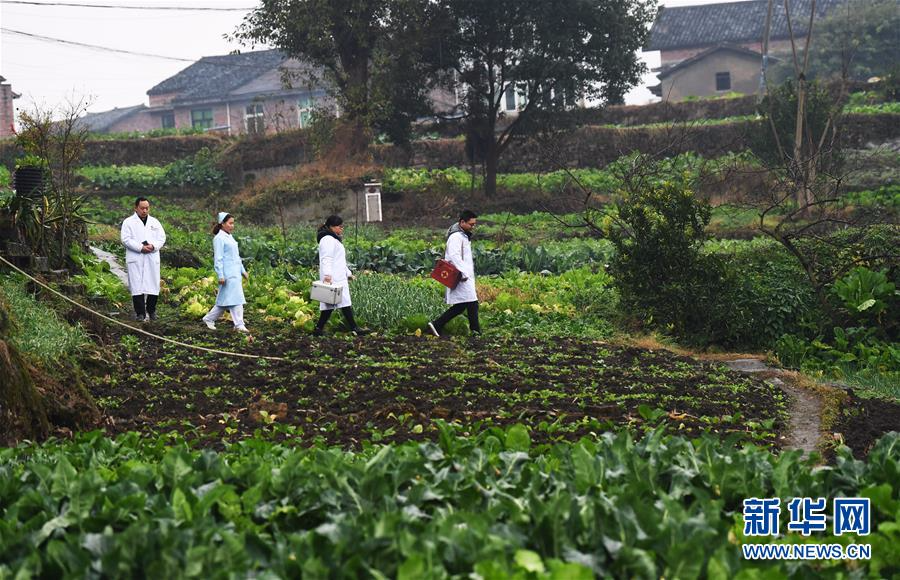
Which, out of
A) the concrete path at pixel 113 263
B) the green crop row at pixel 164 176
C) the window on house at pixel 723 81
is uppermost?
the window on house at pixel 723 81

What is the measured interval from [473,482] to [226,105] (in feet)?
201

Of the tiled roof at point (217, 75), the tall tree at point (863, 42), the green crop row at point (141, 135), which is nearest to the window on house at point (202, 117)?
the tiled roof at point (217, 75)

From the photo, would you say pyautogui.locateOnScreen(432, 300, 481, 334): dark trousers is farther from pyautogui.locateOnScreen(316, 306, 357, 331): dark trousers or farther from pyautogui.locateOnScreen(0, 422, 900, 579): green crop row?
pyautogui.locateOnScreen(0, 422, 900, 579): green crop row

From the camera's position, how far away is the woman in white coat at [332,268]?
14.3 metres

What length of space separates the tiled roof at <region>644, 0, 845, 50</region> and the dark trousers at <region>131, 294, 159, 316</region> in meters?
49.2

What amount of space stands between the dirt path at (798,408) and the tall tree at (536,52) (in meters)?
21.1

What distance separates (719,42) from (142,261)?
51.5 metres

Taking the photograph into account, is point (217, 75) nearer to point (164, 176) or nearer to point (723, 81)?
point (723, 81)

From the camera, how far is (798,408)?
35.4 feet

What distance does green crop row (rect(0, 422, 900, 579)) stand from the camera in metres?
4.25

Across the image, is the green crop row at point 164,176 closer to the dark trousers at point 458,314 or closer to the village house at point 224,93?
the village house at point 224,93

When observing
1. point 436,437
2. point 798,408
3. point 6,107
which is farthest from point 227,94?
point 436,437

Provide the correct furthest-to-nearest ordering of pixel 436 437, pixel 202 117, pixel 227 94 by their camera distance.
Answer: pixel 202 117
pixel 227 94
pixel 436 437

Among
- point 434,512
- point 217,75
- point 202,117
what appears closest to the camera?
point 434,512
